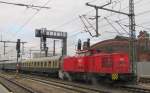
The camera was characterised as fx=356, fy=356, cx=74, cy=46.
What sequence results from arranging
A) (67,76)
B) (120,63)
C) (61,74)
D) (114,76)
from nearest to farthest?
(114,76) → (120,63) → (67,76) → (61,74)

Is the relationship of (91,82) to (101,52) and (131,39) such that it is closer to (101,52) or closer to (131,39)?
(101,52)

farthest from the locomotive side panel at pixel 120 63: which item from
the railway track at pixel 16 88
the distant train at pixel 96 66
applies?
the railway track at pixel 16 88

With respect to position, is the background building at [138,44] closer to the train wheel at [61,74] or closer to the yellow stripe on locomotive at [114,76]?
the train wheel at [61,74]

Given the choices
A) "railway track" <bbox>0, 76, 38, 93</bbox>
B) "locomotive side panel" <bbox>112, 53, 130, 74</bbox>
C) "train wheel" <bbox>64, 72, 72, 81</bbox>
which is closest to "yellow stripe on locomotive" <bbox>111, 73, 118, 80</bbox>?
"locomotive side panel" <bbox>112, 53, 130, 74</bbox>

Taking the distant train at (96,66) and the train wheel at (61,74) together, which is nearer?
the distant train at (96,66)

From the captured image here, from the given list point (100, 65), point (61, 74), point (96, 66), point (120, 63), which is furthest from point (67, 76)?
point (120, 63)

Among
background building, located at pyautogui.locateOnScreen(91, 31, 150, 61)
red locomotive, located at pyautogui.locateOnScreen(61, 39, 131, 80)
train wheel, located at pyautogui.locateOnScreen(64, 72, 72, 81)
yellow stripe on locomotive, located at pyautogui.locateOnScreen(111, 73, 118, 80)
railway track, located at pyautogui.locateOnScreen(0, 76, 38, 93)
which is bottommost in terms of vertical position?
railway track, located at pyautogui.locateOnScreen(0, 76, 38, 93)

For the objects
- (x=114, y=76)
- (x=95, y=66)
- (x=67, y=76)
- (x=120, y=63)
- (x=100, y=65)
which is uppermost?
(x=120, y=63)

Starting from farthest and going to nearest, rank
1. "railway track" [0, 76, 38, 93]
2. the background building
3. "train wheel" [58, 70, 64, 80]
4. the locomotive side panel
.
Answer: the background building < "train wheel" [58, 70, 64, 80] < the locomotive side panel < "railway track" [0, 76, 38, 93]

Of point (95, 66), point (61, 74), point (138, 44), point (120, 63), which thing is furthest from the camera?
point (138, 44)

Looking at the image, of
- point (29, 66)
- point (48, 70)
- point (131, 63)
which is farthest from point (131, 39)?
point (29, 66)

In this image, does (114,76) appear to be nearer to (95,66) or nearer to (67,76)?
(95,66)

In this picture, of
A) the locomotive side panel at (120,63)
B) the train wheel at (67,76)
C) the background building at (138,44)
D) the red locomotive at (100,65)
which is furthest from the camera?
the background building at (138,44)

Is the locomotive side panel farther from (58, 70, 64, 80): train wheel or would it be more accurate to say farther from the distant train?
(58, 70, 64, 80): train wheel
